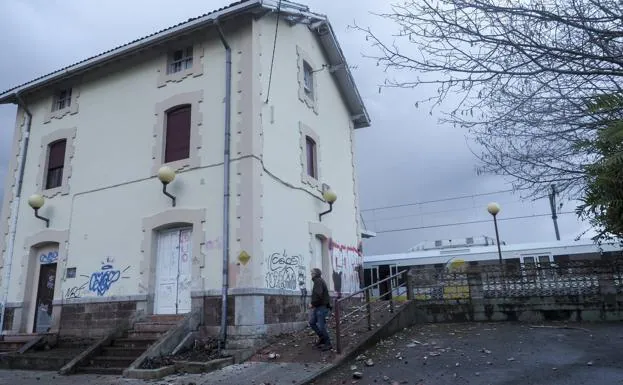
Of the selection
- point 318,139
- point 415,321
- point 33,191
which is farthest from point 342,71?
point 33,191

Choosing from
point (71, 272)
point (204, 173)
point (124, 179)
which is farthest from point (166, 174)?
point (71, 272)

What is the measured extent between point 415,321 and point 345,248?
3.35 meters

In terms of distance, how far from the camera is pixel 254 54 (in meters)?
11.7

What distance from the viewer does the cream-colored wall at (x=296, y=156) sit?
11594 mm

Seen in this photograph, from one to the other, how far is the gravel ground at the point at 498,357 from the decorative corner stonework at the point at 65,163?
31.6ft

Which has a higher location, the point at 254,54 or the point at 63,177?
the point at 254,54

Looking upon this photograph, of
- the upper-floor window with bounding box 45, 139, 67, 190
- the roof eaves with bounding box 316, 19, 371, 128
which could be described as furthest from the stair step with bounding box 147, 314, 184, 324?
the roof eaves with bounding box 316, 19, 371, 128

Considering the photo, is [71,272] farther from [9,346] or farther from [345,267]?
[345,267]

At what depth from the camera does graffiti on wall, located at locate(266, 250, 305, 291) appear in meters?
10.8

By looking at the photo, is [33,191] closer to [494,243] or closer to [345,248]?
[345,248]

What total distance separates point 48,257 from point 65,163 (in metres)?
2.65

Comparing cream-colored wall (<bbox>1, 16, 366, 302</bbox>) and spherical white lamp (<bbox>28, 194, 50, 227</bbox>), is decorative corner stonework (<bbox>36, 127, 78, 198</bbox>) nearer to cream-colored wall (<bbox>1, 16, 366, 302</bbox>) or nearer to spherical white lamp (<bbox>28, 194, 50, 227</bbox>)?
cream-colored wall (<bbox>1, 16, 366, 302</bbox>)

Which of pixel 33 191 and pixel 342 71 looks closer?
pixel 33 191

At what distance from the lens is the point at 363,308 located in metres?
11.0
